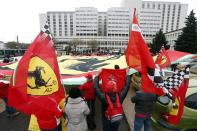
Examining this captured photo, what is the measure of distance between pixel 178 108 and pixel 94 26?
122m

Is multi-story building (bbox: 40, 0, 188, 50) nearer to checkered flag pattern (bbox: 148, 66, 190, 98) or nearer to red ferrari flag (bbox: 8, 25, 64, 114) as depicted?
checkered flag pattern (bbox: 148, 66, 190, 98)

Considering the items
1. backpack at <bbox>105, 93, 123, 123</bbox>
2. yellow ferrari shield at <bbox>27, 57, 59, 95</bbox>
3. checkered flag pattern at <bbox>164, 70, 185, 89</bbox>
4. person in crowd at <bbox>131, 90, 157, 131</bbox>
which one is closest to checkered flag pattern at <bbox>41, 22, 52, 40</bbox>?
yellow ferrari shield at <bbox>27, 57, 59, 95</bbox>

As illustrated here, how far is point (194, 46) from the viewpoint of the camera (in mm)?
33312

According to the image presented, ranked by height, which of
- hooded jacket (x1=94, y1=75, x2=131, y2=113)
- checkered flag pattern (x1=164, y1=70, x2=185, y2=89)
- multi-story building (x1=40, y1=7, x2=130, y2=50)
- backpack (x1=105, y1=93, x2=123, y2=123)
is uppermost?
multi-story building (x1=40, y1=7, x2=130, y2=50)

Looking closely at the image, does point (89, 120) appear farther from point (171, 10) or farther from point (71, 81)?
point (171, 10)

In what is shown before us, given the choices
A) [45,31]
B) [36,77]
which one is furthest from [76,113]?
[45,31]

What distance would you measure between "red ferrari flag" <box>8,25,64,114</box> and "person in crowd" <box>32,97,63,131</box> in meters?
0.09

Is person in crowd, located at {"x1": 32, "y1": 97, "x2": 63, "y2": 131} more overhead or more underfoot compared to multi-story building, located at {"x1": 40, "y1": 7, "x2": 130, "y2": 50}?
more underfoot

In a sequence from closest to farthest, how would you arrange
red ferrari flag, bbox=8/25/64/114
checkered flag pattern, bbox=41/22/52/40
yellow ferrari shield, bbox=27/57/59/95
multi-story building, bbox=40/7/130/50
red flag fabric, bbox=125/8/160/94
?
red ferrari flag, bbox=8/25/64/114 < yellow ferrari shield, bbox=27/57/59/95 < checkered flag pattern, bbox=41/22/52/40 < red flag fabric, bbox=125/8/160/94 < multi-story building, bbox=40/7/130/50

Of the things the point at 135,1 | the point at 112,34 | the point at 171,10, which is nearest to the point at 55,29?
the point at 112,34

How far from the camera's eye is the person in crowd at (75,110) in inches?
134

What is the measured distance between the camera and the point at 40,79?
3512 mm

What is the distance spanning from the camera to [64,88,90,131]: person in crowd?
3.40m

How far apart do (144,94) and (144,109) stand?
324mm
